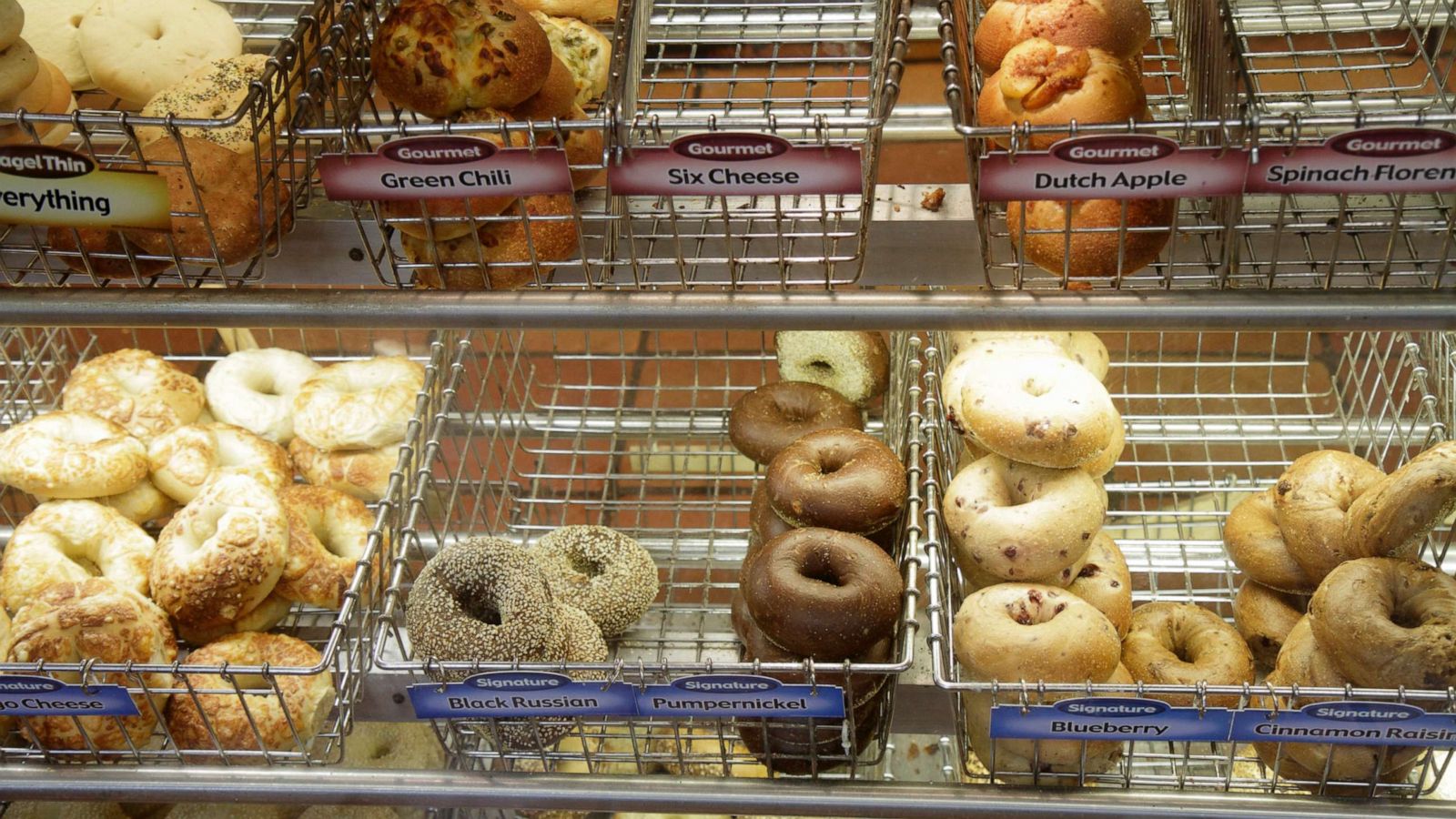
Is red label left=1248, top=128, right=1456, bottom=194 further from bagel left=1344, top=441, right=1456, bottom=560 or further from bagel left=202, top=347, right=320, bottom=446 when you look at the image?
bagel left=202, top=347, right=320, bottom=446

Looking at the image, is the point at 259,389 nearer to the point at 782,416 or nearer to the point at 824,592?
the point at 782,416

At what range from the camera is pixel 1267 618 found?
1.46m

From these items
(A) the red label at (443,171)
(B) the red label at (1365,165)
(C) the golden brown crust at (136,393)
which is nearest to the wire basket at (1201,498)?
(B) the red label at (1365,165)

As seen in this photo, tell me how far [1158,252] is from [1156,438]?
646 millimetres

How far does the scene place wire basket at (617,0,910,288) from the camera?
3.68 ft

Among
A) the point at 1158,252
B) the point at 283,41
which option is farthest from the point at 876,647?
the point at 283,41

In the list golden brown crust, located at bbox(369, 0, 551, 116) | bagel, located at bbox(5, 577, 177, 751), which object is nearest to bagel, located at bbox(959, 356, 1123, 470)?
golden brown crust, located at bbox(369, 0, 551, 116)

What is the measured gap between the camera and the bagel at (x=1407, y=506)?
1.25 m

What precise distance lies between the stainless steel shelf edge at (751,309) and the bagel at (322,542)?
1.44 ft

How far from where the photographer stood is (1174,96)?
145 cm

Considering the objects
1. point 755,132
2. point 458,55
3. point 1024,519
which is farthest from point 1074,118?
point 458,55

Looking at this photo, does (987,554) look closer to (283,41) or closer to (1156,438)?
(1156,438)

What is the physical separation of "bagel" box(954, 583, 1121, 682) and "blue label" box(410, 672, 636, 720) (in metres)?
0.36

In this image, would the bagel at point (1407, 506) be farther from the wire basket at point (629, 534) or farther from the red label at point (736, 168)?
the red label at point (736, 168)
